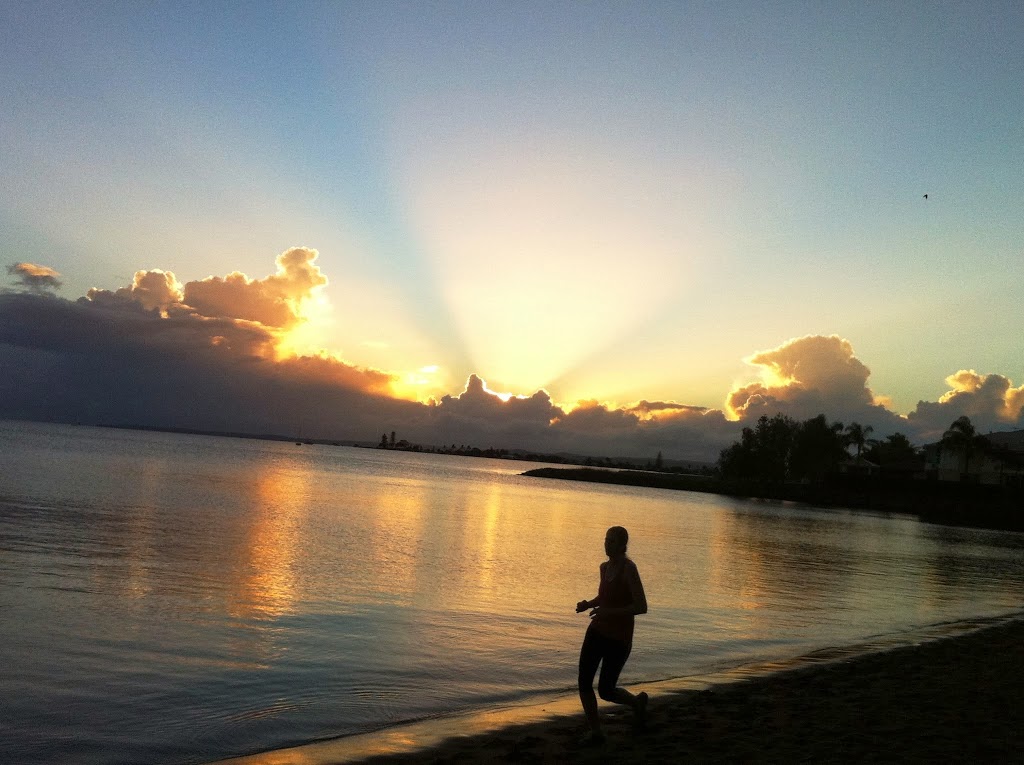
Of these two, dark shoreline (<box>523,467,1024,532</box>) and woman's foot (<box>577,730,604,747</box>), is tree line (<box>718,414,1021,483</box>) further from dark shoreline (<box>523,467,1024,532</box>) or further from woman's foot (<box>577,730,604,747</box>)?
woman's foot (<box>577,730,604,747</box>)

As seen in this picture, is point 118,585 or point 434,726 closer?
point 434,726

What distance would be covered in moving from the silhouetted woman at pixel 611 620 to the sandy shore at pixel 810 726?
61 centimetres

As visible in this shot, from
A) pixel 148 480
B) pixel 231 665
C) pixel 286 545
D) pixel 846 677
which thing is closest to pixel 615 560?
pixel 846 677

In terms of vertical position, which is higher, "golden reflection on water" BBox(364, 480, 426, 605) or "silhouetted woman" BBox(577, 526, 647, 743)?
"silhouetted woman" BBox(577, 526, 647, 743)

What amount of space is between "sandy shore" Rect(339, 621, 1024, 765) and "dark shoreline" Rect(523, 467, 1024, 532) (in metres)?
82.0

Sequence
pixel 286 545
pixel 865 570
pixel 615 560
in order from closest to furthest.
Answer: pixel 615 560 < pixel 286 545 < pixel 865 570

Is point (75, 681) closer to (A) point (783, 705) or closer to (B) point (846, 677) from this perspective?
(A) point (783, 705)

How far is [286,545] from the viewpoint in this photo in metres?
30.0

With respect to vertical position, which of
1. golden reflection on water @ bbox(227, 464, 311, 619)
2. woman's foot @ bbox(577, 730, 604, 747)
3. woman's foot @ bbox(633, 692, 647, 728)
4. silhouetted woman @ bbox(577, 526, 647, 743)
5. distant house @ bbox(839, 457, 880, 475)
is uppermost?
distant house @ bbox(839, 457, 880, 475)

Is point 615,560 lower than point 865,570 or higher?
higher

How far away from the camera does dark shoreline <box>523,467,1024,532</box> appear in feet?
295

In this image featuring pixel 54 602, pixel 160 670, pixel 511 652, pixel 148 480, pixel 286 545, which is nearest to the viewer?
pixel 160 670

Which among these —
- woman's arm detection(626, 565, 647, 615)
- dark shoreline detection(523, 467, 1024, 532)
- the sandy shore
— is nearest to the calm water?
the sandy shore

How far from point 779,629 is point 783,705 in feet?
28.3
